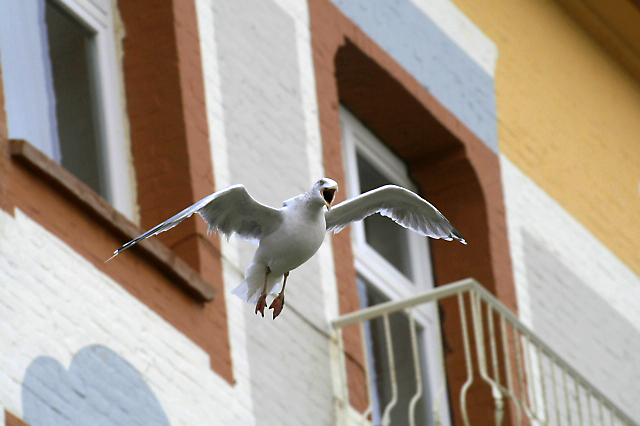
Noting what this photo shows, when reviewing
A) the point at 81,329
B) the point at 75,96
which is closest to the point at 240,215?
the point at 81,329

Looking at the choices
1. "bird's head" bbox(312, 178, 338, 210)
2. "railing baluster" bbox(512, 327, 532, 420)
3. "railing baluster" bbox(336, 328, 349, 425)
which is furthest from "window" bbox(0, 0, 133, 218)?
"bird's head" bbox(312, 178, 338, 210)

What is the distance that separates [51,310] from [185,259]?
111 centimetres

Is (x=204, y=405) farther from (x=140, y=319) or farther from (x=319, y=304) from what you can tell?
(x=319, y=304)

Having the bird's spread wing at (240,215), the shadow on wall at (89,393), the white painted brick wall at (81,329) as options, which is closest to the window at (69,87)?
the white painted brick wall at (81,329)

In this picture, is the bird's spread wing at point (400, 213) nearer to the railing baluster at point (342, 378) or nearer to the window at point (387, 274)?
the railing baluster at point (342, 378)

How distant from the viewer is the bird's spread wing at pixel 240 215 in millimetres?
4621

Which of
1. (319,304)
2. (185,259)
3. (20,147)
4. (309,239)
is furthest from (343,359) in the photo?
(309,239)

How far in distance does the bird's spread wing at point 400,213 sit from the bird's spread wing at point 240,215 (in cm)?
35

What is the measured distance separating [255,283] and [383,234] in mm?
4515

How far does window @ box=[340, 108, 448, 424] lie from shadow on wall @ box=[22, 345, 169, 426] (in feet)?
7.63

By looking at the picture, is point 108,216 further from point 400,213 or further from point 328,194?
point 328,194

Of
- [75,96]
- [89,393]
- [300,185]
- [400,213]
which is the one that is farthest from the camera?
[300,185]

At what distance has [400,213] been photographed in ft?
16.9

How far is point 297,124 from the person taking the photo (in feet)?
25.4
